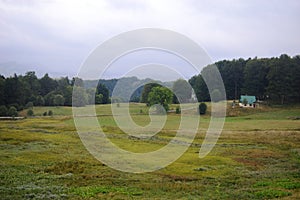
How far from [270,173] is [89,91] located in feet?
318

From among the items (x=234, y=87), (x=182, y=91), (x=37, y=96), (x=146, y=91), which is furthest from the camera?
(x=234, y=87)

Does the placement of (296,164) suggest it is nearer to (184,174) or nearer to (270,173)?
(270,173)

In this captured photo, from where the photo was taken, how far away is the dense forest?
10919 centimetres

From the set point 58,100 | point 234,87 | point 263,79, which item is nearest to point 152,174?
point 263,79

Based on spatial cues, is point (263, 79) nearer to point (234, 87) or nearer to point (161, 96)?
point (234, 87)

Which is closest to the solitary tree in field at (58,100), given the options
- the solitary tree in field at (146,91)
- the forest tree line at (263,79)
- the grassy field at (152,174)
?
the solitary tree in field at (146,91)

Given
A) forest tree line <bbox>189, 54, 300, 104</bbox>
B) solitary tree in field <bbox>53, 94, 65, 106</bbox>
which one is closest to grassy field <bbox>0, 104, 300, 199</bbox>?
forest tree line <bbox>189, 54, 300, 104</bbox>

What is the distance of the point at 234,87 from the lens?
137 metres

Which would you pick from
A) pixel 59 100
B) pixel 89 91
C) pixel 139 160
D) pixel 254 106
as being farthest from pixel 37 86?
pixel 139 160

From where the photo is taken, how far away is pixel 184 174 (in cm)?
2788

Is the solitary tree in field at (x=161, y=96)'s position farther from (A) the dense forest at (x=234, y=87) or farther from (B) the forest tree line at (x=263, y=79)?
(B) the forest tree line at (x=263, y=79)

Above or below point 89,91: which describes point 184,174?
below

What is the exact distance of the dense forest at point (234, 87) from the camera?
4299 inches

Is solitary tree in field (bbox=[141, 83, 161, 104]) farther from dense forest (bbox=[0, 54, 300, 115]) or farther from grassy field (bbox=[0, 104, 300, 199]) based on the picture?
grassy field (bbox=[0, 104, 300, 199])
